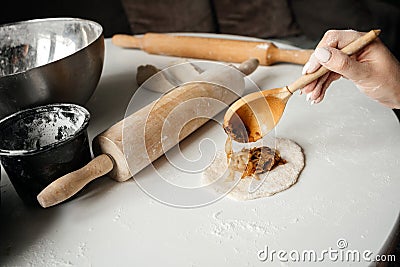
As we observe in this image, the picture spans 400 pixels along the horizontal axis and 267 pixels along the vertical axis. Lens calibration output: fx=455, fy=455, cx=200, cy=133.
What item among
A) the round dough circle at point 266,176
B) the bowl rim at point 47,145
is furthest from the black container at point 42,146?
the round dough circle at point 266,176

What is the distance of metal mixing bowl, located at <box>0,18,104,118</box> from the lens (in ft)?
3.24

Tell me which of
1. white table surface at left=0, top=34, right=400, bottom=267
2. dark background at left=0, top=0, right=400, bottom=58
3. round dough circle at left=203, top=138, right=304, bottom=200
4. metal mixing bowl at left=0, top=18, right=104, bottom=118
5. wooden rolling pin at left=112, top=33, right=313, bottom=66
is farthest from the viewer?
dark background at left=0, top=0, right=400, bottom=58

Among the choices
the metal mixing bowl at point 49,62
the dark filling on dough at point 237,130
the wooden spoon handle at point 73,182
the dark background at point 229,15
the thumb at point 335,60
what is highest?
the thumb at point 335,60

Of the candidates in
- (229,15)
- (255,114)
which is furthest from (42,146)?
(229,15)

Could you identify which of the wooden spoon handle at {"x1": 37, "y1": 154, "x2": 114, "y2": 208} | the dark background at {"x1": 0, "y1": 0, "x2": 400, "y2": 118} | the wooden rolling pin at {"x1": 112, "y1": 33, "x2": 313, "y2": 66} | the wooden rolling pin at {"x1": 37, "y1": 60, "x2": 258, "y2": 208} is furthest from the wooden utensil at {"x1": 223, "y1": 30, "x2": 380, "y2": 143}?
the dark background at {"x1": 0, "y1": 0, "x2": 400, "y2": 118}

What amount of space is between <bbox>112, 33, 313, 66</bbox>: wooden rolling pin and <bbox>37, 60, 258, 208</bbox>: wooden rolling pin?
0.91ft

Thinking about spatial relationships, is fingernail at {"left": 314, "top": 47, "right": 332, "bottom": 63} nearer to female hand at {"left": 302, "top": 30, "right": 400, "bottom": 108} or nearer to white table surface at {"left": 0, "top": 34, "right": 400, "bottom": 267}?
female hand at {"left": 302, "top": 30, "right": 400, "bottom": 108}

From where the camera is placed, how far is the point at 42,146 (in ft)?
2.98

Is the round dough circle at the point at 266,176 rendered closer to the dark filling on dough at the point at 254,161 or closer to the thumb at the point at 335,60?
the dark filling on dough at the point at 254,161

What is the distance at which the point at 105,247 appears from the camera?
2.53 feet

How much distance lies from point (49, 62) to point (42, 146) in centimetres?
33

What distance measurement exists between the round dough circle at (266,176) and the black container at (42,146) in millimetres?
258

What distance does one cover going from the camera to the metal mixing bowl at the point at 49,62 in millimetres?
987

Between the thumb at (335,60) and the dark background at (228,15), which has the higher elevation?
the thumb at (335,60)
